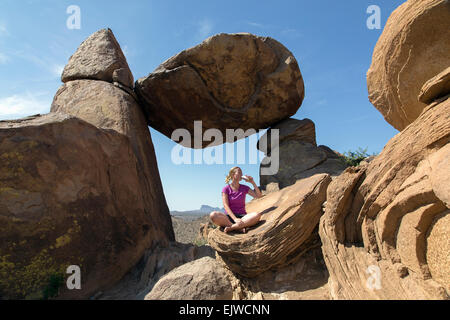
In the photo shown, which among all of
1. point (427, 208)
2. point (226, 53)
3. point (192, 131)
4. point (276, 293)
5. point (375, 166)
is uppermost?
point (226, 53)

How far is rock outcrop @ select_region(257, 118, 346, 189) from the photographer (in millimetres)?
8266

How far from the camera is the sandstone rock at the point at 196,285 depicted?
366 centimetres

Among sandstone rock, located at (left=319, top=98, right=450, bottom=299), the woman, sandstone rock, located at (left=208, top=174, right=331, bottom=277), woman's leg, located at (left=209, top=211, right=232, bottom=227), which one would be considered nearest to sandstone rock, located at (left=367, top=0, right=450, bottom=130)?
sandstone rock, located at (left=319, top=98, right=450, bottom=299)

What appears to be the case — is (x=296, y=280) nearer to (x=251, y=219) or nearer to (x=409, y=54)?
(x=251, y=219)

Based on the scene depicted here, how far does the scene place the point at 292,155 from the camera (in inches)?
341

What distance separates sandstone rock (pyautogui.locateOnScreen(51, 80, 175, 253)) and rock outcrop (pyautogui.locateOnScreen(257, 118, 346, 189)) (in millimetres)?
3407

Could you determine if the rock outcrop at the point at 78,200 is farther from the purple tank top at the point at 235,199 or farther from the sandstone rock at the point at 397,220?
the sandstone rock at the point at 397,220

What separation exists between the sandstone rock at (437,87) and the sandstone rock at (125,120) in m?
5.04

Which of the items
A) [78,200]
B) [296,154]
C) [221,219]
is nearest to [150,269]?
[78,200]

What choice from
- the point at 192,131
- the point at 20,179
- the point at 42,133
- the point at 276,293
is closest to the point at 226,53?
the point at 192,131

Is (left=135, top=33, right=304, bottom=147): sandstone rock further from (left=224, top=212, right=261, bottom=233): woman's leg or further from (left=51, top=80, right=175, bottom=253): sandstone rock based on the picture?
(left=224, top=212, right=261, bottom=233): woman's leg

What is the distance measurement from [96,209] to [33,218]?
3.03 ft

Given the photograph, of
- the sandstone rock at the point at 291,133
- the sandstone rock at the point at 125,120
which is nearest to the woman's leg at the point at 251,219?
the sandstone rock at the point at 125,120
